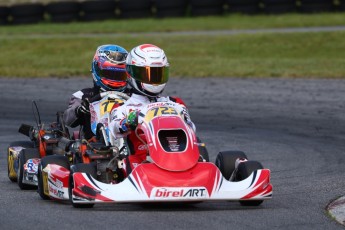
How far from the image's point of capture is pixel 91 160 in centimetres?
884

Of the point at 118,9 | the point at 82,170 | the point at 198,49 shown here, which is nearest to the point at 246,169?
the point at 82,170

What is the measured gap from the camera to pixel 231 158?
28.6 feet

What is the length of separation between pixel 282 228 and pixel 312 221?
0.41 metres

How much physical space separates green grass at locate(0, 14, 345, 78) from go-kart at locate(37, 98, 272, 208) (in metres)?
12.3

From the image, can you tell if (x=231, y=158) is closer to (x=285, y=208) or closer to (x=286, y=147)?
(x=285, y=208)

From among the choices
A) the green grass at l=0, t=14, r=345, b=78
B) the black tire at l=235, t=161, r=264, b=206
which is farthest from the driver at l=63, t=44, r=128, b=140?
the green grass at l=0, t=14, r=345, b=78

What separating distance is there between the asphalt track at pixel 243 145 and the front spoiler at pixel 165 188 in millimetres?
108

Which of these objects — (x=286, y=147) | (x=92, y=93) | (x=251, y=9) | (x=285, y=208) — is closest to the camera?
(x=285, y=208)

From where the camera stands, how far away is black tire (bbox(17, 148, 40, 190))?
944 centimetres

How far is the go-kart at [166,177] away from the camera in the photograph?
7.70 meters

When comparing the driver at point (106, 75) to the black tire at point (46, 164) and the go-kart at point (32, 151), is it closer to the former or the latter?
the go-kart at point (32, 151)

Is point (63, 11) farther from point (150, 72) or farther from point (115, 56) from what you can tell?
point (150, 72)

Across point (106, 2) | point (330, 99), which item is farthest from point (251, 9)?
point (330, 99)

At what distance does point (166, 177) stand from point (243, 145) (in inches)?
191
